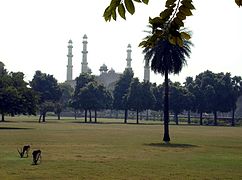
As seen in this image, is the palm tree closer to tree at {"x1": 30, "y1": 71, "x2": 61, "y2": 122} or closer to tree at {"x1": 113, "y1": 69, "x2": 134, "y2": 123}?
tree at {"x1": 113, "y1": 69, "x2": 134, "y2": 123}

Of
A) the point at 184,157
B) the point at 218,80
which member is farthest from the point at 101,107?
the point at 184,157

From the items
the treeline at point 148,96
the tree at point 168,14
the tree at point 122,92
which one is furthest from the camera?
the tree at point 122,92

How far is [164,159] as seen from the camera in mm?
31672

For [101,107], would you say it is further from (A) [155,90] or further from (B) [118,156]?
(B) [118,156]

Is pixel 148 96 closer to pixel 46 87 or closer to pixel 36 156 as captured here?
pixel 46 87

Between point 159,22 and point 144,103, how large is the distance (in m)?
Result: 118

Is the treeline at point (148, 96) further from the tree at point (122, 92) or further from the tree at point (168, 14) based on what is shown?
the tree at point (168, 14)

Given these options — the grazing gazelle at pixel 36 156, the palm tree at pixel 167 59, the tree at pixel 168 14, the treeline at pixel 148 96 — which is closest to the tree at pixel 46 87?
the treeline at pixel 148 96

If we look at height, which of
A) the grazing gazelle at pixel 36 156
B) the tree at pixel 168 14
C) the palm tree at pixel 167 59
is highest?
the palm tree at pixel 167 59

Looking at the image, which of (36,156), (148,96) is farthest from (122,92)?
(36,156)

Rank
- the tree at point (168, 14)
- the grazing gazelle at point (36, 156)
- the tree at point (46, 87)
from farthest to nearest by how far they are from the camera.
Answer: the tree at point (46, 87) < the grazing gazelle at point (36, 156) < the tree at point (168, 14)

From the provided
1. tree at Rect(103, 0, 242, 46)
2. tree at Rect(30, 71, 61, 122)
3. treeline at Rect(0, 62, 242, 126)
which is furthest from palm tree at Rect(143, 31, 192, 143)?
tree at Rect(30, 71, 61, 122)

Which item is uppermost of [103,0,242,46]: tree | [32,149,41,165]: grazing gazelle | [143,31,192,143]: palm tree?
[143,31,192,143]: palm tree

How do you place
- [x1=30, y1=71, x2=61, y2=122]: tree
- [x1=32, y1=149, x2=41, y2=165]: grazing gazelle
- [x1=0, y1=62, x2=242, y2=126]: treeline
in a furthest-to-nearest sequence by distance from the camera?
[x1=30, y1=71, x2=61, y2=122]: tree → [x1=0, y1=62, x2=242, y2=126]: treeline → [x1=32, y1=149, x2=41, y2=165]: grazing gazelle
